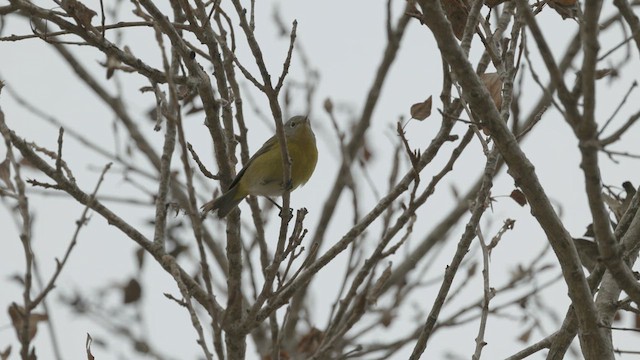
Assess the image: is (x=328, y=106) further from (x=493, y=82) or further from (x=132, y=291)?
(x=493, y=82)

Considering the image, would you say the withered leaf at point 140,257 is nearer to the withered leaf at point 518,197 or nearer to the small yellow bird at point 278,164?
the small yellow bird at point 278,164

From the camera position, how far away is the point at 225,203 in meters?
4.27

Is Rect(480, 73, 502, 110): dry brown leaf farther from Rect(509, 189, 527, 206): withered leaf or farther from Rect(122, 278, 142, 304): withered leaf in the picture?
Rect(122, 278, 142, 304): withered leaf

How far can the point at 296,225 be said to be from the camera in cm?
316

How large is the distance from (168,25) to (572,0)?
1.52 metres

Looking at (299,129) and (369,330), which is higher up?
(299,129)

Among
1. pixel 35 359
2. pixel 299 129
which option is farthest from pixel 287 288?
pixel 299 129

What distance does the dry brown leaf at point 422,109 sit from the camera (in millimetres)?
3438

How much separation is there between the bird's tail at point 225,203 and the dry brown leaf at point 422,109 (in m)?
0.93

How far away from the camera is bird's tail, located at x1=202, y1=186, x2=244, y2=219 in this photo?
3875 mm

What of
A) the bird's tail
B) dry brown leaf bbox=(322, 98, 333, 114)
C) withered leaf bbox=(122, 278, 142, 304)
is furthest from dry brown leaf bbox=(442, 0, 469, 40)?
withered leaf bbox=(122, 278, 142, 304)

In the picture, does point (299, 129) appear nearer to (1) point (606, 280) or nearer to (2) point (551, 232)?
(1) point (606, 280)

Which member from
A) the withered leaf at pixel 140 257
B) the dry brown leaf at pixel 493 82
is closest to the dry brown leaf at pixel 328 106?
the withered leaf at pixel 140 257

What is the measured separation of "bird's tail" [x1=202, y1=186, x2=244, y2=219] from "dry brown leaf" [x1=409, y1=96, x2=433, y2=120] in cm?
93
